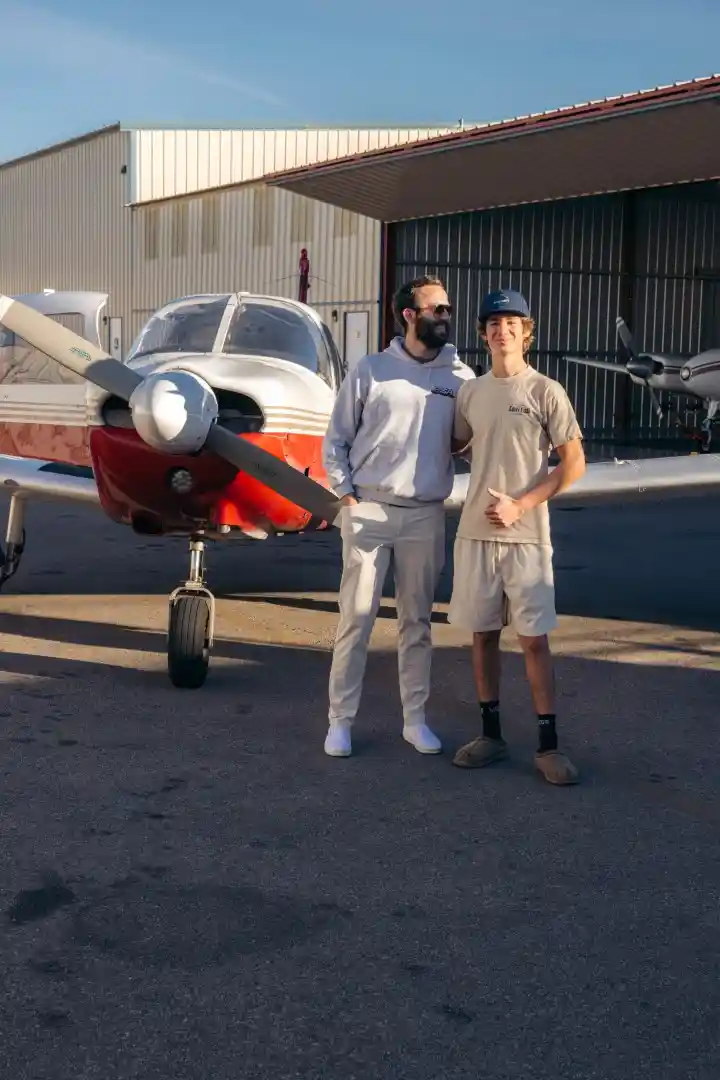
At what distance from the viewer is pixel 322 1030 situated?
2.71m

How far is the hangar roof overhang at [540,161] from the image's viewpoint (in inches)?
615

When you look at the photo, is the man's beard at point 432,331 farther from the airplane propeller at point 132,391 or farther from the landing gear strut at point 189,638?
the landing gear strut at point 189,638

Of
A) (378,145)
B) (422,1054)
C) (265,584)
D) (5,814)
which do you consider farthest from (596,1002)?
(378,145)

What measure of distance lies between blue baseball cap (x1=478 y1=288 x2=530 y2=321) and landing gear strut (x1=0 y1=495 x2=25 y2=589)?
4.76 m

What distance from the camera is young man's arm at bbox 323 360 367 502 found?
4.79 meters

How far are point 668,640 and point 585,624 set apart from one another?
0.59 meters

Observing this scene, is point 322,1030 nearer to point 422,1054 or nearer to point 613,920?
point 422,1054

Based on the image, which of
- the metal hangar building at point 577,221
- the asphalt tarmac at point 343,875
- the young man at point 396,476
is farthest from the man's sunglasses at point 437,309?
the metal hangar building at point 577,221

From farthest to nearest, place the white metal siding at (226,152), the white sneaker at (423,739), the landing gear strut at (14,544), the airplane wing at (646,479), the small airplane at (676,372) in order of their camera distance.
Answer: the white metal siding at (226,152), the small airplane at (676,372), the landing gear strut at (14,544), the airplane wing at (646,479), the white sneaker at (423,739)

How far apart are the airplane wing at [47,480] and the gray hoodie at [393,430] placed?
3.26 m

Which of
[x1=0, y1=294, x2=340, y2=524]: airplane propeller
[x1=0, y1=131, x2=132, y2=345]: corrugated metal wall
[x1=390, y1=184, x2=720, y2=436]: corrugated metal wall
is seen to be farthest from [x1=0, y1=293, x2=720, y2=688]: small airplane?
[x1=0, y1=131, x2=132, y2=345]: corrugated metal wall

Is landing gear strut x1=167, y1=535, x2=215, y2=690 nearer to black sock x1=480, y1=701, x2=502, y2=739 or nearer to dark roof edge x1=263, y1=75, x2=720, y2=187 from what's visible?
black sock x1=480, y1=701, x2=502, y2=739

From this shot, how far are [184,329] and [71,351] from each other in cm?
92

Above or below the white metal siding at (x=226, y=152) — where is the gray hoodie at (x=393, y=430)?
below
